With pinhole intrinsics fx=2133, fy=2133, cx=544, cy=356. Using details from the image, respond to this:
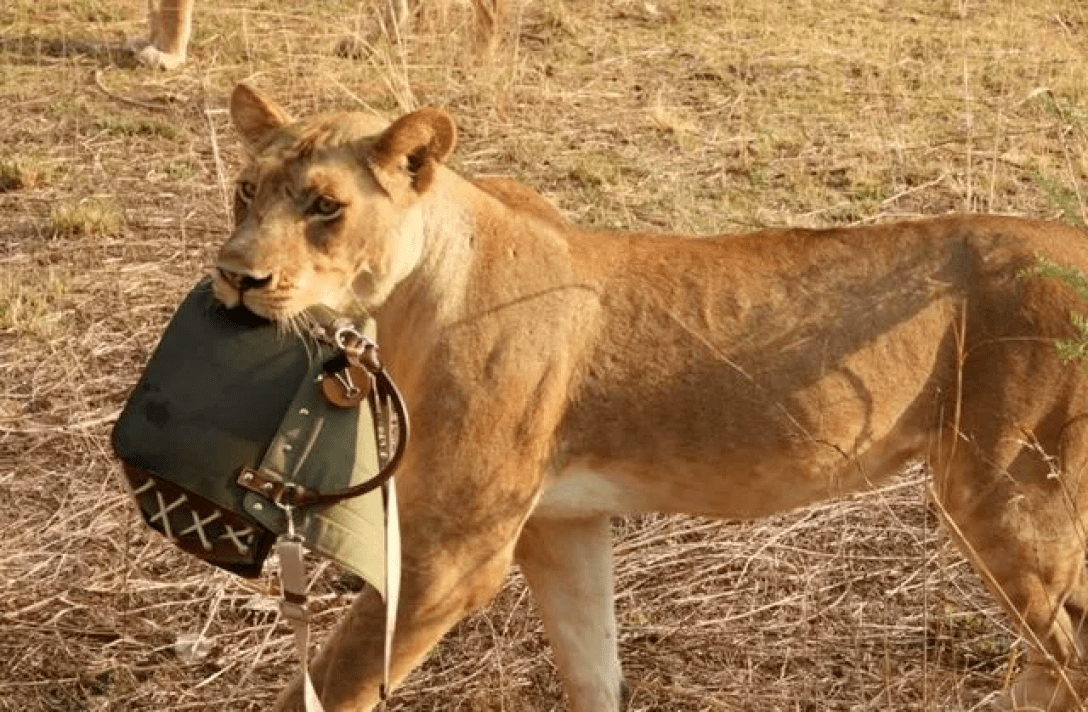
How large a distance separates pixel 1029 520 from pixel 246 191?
1.60 metres

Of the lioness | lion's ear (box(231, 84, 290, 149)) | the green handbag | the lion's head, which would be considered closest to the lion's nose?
the lion's head

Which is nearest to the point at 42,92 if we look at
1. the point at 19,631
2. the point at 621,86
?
the point at 621,86

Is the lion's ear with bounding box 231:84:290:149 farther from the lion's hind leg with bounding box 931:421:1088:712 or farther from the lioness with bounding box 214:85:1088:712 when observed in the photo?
the lion's hind leg with bounding box 931:421:1088:712

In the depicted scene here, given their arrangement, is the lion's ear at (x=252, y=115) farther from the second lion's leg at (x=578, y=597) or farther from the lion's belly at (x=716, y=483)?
the second lion's leg at (x=578, y=597)

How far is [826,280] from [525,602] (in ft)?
4.07

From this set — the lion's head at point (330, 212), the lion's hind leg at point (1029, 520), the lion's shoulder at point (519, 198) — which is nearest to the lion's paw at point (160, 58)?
the lion's shoulder at point (519, 198)

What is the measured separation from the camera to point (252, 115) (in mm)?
3883

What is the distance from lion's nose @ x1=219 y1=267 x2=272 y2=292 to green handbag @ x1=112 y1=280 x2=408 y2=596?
107 mm

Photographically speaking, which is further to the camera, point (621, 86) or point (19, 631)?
point (621, 86)

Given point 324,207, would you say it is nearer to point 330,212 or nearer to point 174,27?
point 330,212

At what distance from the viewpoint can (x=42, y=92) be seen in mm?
8328

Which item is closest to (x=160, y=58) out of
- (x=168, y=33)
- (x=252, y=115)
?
(x=168, y=33)

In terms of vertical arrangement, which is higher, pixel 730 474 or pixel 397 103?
pixel 730 474

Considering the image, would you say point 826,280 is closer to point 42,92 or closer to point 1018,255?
point 1018,255
